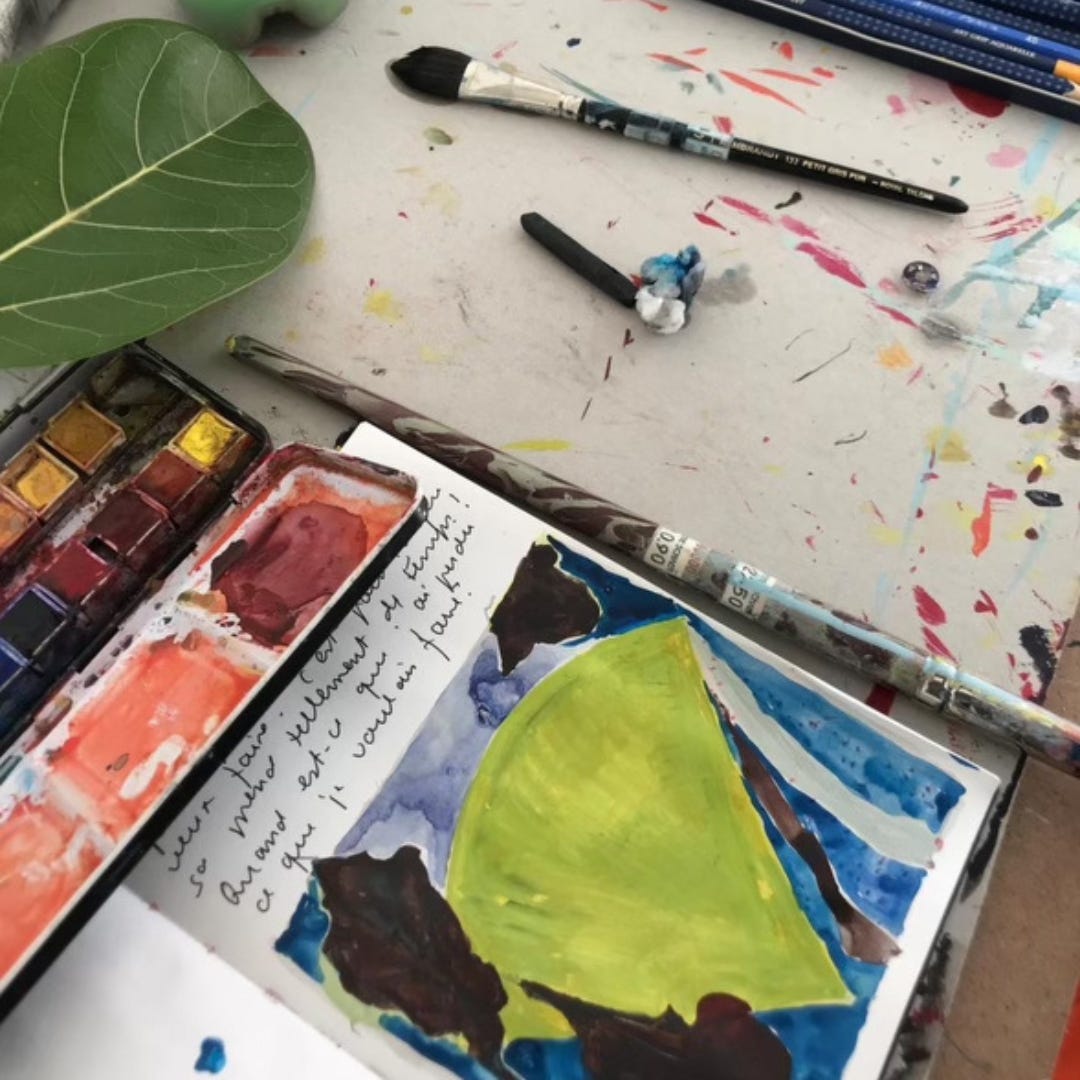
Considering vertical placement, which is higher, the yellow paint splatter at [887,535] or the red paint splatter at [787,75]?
the red paint splatter at [787,75]

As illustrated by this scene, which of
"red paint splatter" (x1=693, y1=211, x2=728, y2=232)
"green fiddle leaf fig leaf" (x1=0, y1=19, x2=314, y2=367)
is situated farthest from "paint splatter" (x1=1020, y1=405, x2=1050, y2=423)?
"green fiddle leaf fig leaf" (x1=0, y1=19, x2=314, y2=367)

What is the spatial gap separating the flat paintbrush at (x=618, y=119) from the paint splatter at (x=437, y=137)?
3cm

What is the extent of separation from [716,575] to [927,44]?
0.40 meters

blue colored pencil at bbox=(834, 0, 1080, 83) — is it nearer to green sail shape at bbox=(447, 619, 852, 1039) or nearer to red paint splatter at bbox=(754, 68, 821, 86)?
Result: red paint splatter at bbox=(754, 68, 821, 86)

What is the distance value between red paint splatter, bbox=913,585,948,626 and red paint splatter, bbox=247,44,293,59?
513 millimetres

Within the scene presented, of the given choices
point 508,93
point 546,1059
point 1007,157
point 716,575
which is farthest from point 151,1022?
point 1007,157

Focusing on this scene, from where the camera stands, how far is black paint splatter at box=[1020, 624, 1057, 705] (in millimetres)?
491

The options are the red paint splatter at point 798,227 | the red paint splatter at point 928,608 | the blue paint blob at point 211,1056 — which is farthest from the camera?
the red paint splatter at point 798,227

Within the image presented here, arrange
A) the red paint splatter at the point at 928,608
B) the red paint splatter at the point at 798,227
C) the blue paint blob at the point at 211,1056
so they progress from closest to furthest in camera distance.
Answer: the blue paint blob at the point at 211,1056 → the red paint splatter at the point at 928,608 → the red paint splatter at the point at 798,227

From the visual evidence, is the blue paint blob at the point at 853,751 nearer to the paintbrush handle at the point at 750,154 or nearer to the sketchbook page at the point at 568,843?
the sketchbook page at the point at 568,843

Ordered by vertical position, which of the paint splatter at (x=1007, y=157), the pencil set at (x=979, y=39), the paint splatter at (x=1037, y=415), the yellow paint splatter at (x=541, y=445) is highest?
the pencil set at (x=979, y=39)

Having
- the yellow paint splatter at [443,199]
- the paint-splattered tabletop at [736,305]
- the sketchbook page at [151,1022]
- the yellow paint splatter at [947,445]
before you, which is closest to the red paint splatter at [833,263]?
the paint-splattered tabletop at [736,305]

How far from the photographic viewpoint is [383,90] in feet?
2.15

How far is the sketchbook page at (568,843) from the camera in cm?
41
